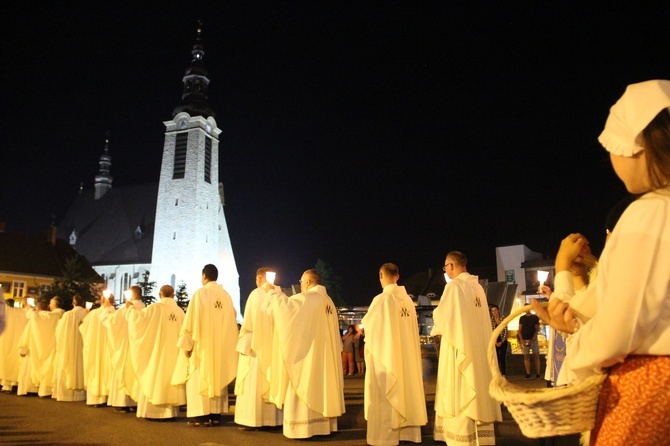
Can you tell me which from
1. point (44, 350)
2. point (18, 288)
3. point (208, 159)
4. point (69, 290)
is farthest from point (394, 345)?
point (208, 159)

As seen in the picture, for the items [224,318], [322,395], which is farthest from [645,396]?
[224,318]

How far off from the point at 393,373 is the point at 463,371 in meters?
1.08

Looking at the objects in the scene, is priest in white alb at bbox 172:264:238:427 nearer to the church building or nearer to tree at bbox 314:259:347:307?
the church building

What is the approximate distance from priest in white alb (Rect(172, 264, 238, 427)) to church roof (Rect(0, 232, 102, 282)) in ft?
143

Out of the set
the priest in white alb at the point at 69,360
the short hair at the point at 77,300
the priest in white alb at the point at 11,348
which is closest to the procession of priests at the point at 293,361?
the priest in white alb at the point at 69,360

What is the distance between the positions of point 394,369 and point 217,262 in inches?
2191

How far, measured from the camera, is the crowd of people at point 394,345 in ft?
5.50

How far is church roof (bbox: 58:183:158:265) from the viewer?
6378 cm

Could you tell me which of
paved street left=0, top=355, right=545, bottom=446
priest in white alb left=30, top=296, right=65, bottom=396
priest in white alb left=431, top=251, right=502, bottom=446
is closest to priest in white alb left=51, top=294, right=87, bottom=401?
priest in white alb left=30, top=296, right=65, bottom=396

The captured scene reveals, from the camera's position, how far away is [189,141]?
60.5 meters

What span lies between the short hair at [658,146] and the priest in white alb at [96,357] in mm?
11915

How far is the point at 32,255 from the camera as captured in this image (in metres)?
51.8

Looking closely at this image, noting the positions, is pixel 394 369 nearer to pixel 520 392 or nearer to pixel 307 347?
pixel 307 347

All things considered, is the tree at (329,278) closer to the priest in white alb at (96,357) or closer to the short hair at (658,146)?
the priest in white alb at (96,357)
